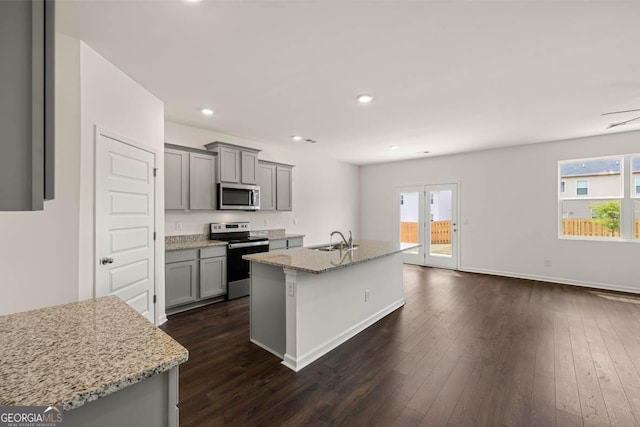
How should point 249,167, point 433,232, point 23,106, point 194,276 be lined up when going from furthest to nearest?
point 433,232
point 249,167
point 194,276
point 23,106

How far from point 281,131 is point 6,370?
425 centimetres

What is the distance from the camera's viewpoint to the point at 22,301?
1.84 meters

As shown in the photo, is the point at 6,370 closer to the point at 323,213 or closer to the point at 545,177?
the point at 323,213

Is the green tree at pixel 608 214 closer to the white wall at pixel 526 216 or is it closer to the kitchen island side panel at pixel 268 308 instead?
the white wall at pixel 526 216

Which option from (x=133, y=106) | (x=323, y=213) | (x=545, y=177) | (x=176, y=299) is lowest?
(x=176, y=299)

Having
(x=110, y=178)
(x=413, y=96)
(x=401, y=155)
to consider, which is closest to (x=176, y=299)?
(x=110, y=178)

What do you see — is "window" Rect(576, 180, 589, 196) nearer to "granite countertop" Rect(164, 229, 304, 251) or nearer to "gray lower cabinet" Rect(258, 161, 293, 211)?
"gray lower cabinet" Rect(258, 161, 293, 211)

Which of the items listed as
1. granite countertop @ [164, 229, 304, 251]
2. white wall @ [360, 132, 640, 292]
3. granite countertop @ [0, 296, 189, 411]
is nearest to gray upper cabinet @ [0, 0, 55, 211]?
granite countertop @ [0, 296, 189, 411]

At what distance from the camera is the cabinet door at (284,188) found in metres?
5.54

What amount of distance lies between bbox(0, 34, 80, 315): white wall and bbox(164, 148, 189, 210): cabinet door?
5.58ft

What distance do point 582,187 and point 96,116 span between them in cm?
732

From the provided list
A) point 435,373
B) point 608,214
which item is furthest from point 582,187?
point 435,373

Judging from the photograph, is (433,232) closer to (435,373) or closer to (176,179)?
(435,373)

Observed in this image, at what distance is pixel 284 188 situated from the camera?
223 inches
